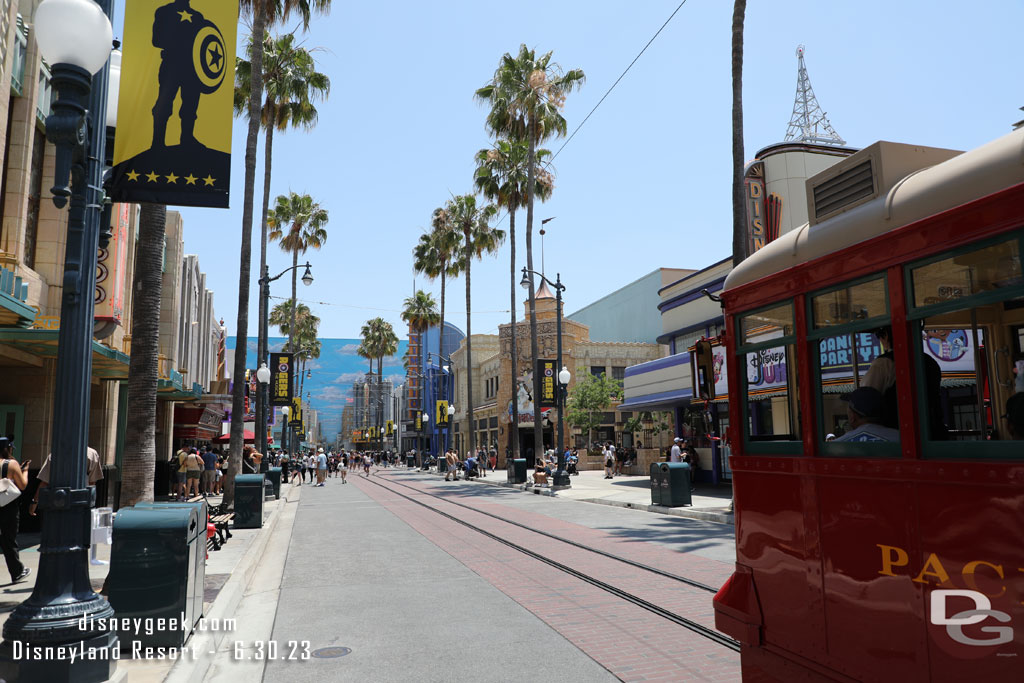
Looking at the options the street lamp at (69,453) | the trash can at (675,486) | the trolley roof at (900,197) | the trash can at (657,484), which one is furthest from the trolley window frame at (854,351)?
the trash can at (657,484)

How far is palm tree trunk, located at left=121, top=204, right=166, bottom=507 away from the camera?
407 inches

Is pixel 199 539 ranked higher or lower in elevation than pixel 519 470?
higher

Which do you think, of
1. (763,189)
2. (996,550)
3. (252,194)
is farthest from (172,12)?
(763,189)

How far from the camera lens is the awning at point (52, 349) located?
12.6 metres

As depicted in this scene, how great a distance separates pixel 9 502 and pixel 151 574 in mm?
4313

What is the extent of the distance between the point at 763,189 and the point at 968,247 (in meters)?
23.4

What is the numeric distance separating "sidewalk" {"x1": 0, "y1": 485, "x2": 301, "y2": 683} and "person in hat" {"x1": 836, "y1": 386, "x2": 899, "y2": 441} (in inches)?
210

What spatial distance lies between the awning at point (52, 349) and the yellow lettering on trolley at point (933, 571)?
11.2 m

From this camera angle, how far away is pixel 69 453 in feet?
17.1

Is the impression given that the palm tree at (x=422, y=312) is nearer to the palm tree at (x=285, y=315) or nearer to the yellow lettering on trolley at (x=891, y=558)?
the palm tree at (x=285, y=315)

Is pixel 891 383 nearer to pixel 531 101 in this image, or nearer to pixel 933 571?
pixel 933 571

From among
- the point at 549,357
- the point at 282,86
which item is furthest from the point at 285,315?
the point at 282,86

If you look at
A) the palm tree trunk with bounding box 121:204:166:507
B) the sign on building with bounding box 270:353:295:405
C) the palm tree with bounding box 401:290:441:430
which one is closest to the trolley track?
the palm tree trunk with bounding box 121:204:166:507

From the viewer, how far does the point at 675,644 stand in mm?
6828
